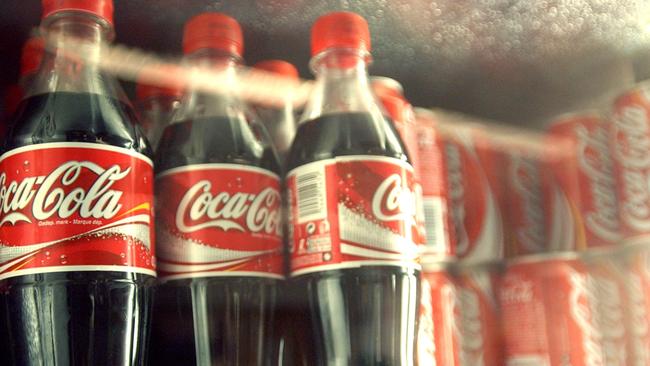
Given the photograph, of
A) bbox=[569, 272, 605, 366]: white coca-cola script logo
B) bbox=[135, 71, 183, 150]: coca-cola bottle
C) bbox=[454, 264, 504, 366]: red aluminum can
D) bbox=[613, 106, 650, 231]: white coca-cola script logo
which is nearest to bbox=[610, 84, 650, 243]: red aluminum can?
bbox=[613, 106, 650, 231]: white coca-cola script logo

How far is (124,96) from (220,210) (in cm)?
19

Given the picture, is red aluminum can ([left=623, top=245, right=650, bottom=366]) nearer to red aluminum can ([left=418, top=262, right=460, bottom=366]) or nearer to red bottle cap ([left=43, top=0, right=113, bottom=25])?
Answer: red aluminum can ([left=418, top=262, right=460, bottom=366])

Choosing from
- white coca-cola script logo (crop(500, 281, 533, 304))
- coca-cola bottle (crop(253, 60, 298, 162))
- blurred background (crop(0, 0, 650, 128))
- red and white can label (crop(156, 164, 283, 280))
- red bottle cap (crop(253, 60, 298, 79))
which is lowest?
white coca-cola script logo (crop(500, 281, 533, 304))

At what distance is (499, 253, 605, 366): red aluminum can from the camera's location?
3.56 ft

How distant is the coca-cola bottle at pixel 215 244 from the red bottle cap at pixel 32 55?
0.60ft

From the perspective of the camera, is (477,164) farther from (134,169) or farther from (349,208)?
(134,169)

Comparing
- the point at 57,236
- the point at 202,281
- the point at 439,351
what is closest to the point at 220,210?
the point at 202,281

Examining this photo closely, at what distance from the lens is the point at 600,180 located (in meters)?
1.19

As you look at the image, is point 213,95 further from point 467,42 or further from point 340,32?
point 467,42

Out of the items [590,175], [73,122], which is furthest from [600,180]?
[73,122]

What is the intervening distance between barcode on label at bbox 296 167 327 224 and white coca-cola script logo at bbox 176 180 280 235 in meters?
0.05

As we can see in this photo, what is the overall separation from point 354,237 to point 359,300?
0.08 m

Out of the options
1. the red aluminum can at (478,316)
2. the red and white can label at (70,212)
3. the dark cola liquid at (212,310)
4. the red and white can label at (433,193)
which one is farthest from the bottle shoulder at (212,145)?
the red aluminum can at (478,316)

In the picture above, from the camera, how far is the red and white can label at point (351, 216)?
35.0 inches
